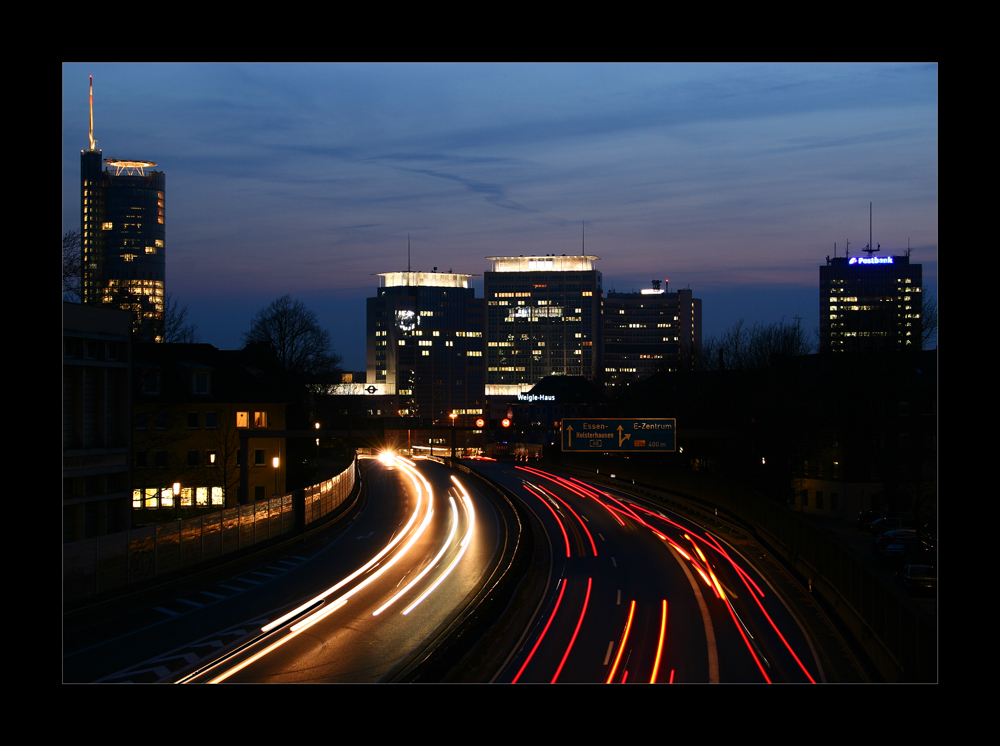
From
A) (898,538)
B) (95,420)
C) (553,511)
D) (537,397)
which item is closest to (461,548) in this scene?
(95,420)

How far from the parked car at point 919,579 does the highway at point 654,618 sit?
4.67 metres

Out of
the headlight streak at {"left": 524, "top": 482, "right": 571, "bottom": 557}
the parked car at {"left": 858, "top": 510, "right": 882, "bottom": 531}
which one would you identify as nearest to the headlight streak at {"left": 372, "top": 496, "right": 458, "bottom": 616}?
the headlight streak at {"left": 524, "top": 482, "right": 571, "bottom": 557}

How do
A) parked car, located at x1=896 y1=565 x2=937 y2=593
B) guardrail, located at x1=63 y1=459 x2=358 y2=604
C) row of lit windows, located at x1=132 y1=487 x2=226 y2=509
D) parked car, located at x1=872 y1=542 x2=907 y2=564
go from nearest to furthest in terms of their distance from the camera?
guardrail, located at x1=63 y1=459 x2=358 y2=604 → parked car, located at x1=896 y1=565 x2=937 y2=593 → parked car, located at x1=872 y1=542 x2=907 y2=564 → row of lit windows, located at x1=132 y1=487 x2=226 y2=509

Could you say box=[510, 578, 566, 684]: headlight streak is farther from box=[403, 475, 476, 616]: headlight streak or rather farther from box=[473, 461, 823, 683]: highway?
box=[403, 475, 476, 616]: headlight streak

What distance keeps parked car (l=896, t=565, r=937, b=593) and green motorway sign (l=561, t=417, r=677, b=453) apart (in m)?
Result: 12.3

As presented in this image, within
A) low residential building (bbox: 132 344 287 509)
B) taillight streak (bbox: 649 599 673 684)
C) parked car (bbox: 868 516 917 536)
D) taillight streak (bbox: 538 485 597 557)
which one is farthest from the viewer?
low residential building (bbox: 132 344 287 509)

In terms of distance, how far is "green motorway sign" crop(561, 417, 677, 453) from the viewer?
40.0 meters

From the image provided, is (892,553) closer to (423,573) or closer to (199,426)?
(423,573)

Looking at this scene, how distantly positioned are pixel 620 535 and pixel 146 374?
2591cm

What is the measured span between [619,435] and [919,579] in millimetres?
15020

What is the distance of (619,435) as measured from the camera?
133 feet
